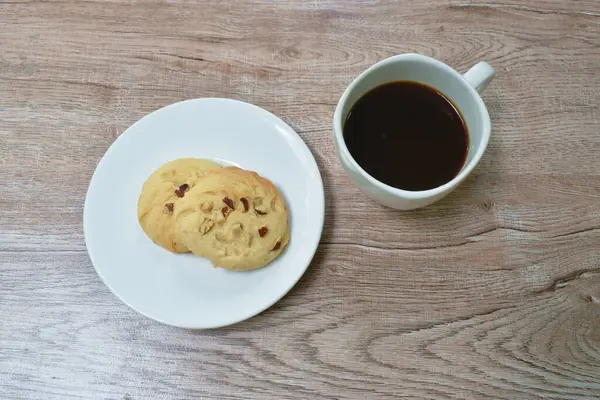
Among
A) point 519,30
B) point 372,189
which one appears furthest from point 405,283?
point 519,30

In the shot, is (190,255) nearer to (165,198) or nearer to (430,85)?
(165,198)

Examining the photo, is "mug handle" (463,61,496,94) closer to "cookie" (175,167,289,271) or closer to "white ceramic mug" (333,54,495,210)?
"white ceramic mug" (333,54,495,210)

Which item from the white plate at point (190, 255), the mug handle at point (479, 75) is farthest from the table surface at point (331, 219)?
the mug handle at point (479, 75)

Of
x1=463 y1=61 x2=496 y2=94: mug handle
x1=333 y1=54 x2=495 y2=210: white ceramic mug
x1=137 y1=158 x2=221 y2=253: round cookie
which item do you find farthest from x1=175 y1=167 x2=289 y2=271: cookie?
x1=463 y1=61 x2=496 y2=94: mug handle

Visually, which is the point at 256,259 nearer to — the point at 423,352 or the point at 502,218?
the point at 423,352

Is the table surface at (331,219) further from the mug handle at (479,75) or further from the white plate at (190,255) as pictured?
the mug handle at (479,75)

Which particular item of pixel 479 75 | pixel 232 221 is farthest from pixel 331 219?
pixel 479 75
